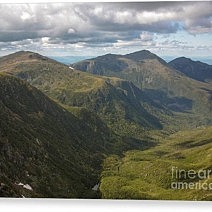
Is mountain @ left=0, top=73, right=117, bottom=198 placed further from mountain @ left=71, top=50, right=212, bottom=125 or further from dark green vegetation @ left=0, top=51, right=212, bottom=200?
mountain @ left=71, top=50, right=212, bottom=125

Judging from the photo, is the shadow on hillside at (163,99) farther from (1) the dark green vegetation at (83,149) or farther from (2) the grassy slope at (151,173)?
(2) the grassy slope at (151,173)

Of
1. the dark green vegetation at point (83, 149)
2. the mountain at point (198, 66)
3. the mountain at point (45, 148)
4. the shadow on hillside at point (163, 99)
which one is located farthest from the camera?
the shadow on hillside at point (163, 99)

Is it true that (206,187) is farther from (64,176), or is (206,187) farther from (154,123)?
(154,123)

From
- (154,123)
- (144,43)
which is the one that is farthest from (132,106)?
(144,43)

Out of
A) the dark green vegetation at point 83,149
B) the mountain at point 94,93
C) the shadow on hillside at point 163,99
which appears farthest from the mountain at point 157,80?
the mountain at point 94,93

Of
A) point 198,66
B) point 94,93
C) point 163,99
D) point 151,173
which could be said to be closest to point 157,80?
point 94,93

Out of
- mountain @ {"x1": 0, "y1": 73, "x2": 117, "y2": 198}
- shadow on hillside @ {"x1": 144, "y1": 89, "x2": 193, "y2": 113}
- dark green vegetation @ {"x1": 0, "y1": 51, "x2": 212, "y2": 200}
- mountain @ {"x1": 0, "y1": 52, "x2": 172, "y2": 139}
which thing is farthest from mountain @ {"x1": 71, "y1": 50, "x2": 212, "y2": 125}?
mountain @ {"x1": 0, "y1": 73, "x2": 117, "y2": 198}
